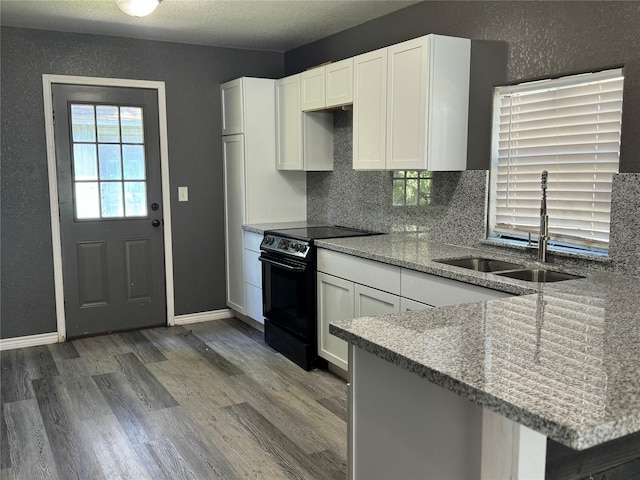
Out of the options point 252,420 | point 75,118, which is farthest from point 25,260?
point 252,420

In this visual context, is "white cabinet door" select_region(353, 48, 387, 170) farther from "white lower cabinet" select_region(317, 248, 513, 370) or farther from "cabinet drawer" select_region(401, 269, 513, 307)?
"cabinet drawer" select_region(401, 269, 513, 307)

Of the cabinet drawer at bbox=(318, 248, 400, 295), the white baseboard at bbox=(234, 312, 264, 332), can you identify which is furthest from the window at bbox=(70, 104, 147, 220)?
the cabinet drawer at bbox=(318, 248, 400, 295)

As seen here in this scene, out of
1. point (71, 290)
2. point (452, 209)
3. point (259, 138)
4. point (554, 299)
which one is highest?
point (259, 138)

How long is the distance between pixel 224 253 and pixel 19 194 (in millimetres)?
1714

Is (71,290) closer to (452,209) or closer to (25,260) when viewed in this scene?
(25,260)

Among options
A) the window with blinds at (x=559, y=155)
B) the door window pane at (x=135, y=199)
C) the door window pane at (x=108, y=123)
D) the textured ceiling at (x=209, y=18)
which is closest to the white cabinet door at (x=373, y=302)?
the window with blinds at (x=559, y=155)

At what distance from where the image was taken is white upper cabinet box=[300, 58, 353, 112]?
12.4ft

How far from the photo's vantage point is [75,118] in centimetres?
436

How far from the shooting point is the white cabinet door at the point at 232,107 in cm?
458

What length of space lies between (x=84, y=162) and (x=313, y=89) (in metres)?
1.91

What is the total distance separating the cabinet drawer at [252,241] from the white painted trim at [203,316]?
80 cm

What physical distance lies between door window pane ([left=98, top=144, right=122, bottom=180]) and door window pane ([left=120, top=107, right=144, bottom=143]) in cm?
12

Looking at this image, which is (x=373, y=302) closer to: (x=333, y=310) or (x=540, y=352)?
(x=333, y=310)

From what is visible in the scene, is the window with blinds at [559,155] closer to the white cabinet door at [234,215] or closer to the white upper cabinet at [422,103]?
the white upper cabinet at [422,103]
